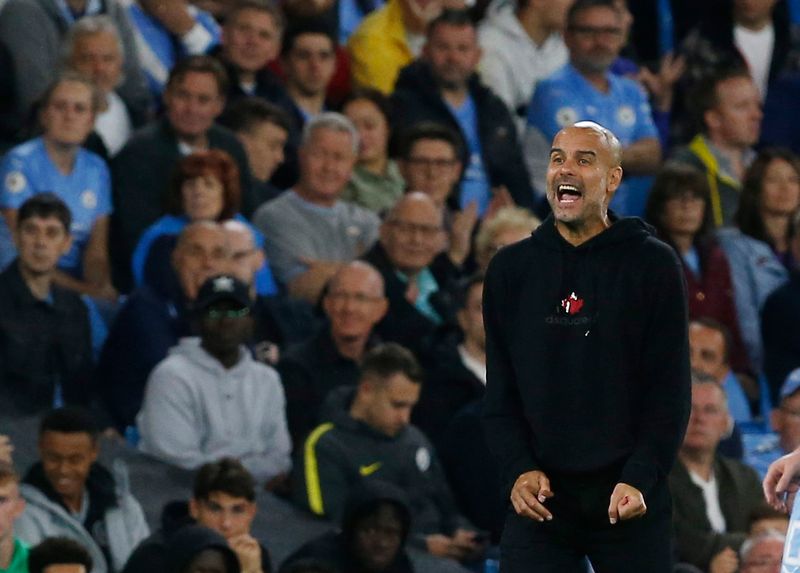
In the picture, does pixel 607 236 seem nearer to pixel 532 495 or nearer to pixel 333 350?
pixel 532 495

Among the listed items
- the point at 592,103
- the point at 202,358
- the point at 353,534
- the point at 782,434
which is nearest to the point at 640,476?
the point at 353,534

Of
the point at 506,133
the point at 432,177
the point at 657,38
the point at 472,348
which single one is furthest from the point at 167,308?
the point at 657,38

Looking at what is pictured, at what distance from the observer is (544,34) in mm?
12555

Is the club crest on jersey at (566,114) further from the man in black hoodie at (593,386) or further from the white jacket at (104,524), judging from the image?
the man in black hoodie at (593,386)

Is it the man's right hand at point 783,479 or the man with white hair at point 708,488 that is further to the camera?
the man with white hair at point 708,488

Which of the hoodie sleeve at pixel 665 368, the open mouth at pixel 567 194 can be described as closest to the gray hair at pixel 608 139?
the open mouth at pixel 567 194

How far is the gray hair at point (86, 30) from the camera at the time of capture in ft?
34.3

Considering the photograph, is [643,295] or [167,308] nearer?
[643,295]

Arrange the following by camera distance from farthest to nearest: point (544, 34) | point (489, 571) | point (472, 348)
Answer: point (544, 34)
point (472, 348)
point (489, 571)

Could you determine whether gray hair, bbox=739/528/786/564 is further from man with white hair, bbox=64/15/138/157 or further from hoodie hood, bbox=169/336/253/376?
man with white hair, bbox=64/15/138/157

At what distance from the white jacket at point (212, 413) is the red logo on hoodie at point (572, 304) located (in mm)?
3756

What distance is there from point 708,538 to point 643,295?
3824 mm

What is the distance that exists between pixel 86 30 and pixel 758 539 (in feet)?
13.2

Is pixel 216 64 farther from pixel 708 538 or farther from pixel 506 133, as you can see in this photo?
pixel 708 538
